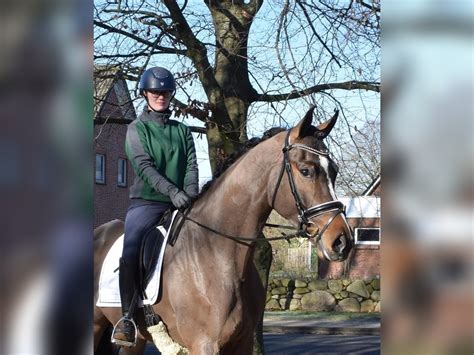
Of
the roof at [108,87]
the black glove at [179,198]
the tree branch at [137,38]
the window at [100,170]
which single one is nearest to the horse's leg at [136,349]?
the black glove at [179,198]

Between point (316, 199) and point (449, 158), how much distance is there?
309cm

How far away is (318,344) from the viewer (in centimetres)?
1541

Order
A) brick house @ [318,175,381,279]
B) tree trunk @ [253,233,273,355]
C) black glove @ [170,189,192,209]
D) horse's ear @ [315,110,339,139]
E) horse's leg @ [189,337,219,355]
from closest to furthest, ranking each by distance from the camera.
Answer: horse's leg @ [189,337,219,355], horse's ear @ [315,110,339,139], black glove @ [170,189,192,209], tree trunk @ [253,233,273,355], brick house @ [318,175,381,279]

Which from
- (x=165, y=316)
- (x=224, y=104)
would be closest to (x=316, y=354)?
(x=224, y=104)

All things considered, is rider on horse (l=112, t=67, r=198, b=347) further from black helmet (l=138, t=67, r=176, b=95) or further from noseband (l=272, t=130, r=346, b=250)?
noseband (l=272, t=130, r=346, b=250)

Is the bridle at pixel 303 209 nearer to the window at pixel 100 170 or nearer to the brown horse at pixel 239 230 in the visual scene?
the brown horse at pixel 239 230

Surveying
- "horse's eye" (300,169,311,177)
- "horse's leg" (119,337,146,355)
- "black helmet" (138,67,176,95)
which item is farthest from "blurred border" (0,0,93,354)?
A: "horse's leg" (119,337,146,355)

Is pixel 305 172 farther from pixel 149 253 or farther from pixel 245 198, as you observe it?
pixel 149 253

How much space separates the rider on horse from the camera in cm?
501

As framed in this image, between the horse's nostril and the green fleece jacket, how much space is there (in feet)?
4.18

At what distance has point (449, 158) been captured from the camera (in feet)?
4.06

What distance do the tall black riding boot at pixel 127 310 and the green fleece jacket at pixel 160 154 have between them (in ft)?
1.91

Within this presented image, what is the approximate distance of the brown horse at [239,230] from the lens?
4.37 metres

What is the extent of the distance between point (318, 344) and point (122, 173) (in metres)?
19.5
